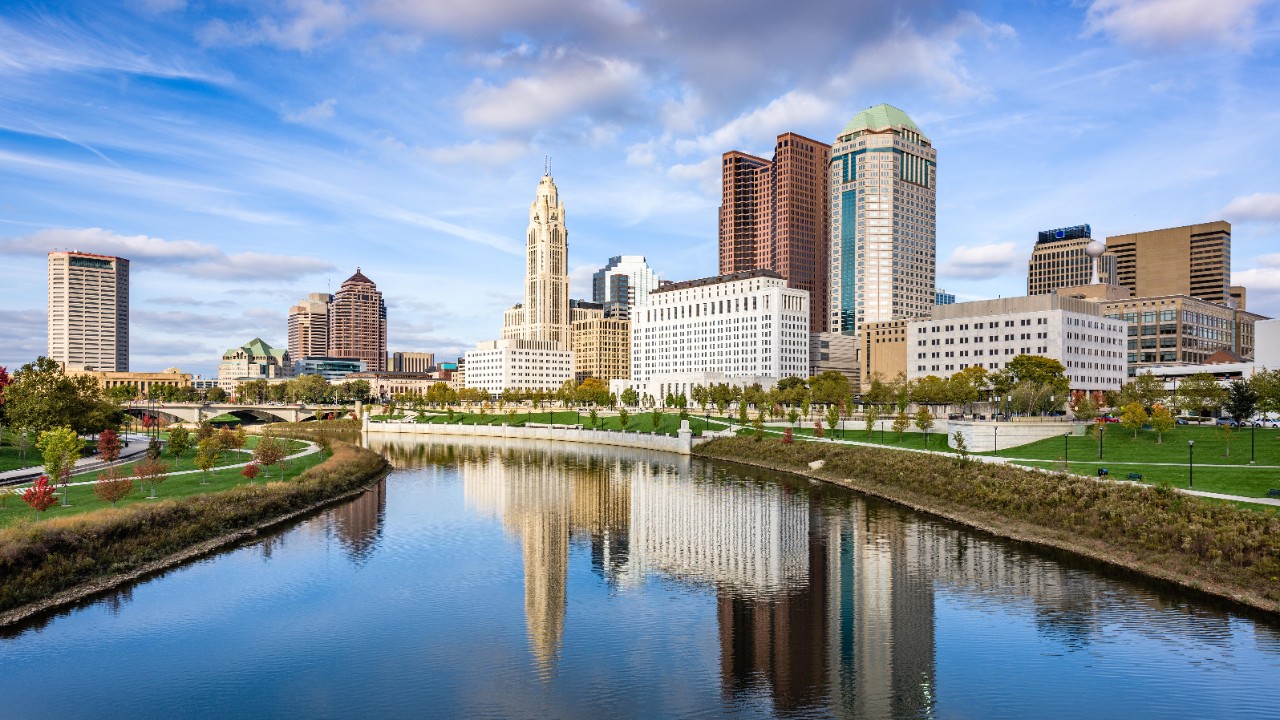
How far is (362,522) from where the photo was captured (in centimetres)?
6200

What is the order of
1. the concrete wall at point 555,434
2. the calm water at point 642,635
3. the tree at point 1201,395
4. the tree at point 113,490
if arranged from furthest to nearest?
1. the concrete wall at point 555,434
2. the tree at point 1201,395
3. the tree at point 113,490
4. the calm water at point 642,635

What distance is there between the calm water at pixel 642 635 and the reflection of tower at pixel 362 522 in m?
0.58

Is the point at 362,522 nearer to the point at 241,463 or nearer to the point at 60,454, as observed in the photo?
the point at 60,454

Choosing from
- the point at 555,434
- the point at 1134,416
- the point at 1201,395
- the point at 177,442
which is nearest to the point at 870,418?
the point at 1134,416

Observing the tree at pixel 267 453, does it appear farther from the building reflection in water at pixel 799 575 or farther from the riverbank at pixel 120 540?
the building reflection in water at pixel 799 575

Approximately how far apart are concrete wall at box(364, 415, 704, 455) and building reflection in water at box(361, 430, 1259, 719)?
39447 mm

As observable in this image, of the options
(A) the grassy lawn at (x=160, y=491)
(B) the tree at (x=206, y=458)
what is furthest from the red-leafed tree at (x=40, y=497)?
(B) the tree at (x=206, y=458)

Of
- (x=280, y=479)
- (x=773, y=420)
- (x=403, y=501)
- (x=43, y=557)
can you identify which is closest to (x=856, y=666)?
(x=43, y=557)

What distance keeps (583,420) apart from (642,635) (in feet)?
442

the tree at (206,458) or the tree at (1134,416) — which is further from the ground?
the tree at (1134,416)

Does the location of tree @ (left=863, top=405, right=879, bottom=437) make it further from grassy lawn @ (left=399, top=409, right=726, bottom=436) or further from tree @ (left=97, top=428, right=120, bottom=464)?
tree @ (left=97, top=428, right=120, bottom=464)

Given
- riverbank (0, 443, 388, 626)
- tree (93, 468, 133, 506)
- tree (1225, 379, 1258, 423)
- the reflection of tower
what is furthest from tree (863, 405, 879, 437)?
tree (93, 468, 133, 506)

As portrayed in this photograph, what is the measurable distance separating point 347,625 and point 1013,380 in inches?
4850

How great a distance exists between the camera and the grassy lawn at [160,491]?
47656mm
